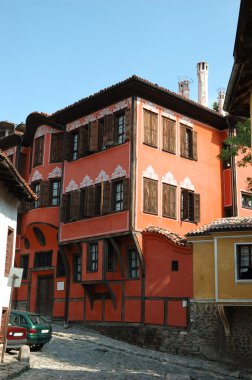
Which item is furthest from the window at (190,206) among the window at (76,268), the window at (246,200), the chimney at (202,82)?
the chimney at (202,82)

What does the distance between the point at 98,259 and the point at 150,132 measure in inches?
260

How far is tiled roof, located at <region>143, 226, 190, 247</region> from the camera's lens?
899 inches

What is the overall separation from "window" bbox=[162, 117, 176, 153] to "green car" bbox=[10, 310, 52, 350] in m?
10.6

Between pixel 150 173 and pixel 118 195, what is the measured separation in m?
1.85

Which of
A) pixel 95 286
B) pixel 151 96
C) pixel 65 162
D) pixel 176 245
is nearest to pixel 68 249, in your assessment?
pixel 95 286

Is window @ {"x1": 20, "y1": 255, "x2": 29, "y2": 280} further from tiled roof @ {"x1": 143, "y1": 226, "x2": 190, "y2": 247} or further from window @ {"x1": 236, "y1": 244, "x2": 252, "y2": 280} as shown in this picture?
window @ {"x1": 236, "y1": 244, "x2": 252, "y2": 280}

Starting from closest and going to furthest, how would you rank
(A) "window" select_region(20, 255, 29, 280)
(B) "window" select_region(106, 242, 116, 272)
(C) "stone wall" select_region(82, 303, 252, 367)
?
(C) "stone wall" select_region(82, 303, 252, 367)
(B) "window" select_region(106, 242, 116, 272)
(A) "window" select_region(20, 255, 29, 280)

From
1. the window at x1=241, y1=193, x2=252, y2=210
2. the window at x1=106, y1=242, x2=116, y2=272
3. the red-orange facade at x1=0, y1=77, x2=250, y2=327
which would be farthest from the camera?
the window at x1=241, y1=193, x2=252, y2=210

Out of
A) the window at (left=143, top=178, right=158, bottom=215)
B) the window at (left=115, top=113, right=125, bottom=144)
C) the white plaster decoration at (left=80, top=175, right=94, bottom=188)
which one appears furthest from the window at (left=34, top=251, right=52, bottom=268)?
the window at (left=115, top=113, right=125, bottom=144)

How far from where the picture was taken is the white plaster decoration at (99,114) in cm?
2542

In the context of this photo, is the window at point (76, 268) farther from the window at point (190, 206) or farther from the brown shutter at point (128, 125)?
the brown shutter at point (128, 125)

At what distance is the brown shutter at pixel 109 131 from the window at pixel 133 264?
5.37 meters

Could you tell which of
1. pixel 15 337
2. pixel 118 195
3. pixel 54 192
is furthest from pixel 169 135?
pixel 15 337

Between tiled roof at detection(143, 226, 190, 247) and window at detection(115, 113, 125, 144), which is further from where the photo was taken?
window at detection(115, 113, 125, 144)
